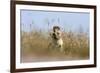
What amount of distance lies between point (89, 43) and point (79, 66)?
0.27 meters

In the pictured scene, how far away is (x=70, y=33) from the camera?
6.64 feet

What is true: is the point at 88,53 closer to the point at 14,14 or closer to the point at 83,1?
the point at 83,1

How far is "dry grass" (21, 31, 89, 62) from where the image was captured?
1.87 meters

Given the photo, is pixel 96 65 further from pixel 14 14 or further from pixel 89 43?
pixel 14 14

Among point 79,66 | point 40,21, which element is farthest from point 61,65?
point 40,21

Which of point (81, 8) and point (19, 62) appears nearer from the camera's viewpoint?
point (19, 62)

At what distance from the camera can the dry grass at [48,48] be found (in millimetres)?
1874

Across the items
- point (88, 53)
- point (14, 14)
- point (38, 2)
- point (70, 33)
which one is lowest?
point (88, 53)

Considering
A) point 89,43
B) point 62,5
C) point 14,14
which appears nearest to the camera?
point 14,14

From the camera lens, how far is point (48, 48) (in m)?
1.96

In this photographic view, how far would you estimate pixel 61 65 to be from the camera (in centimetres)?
198

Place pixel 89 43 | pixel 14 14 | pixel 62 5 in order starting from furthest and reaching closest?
pixel 89 43, pixel 62 5, pixel 14 14

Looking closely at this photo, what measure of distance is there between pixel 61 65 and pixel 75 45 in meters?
0.26

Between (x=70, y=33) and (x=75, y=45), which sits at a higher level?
(x=70, y=33)
